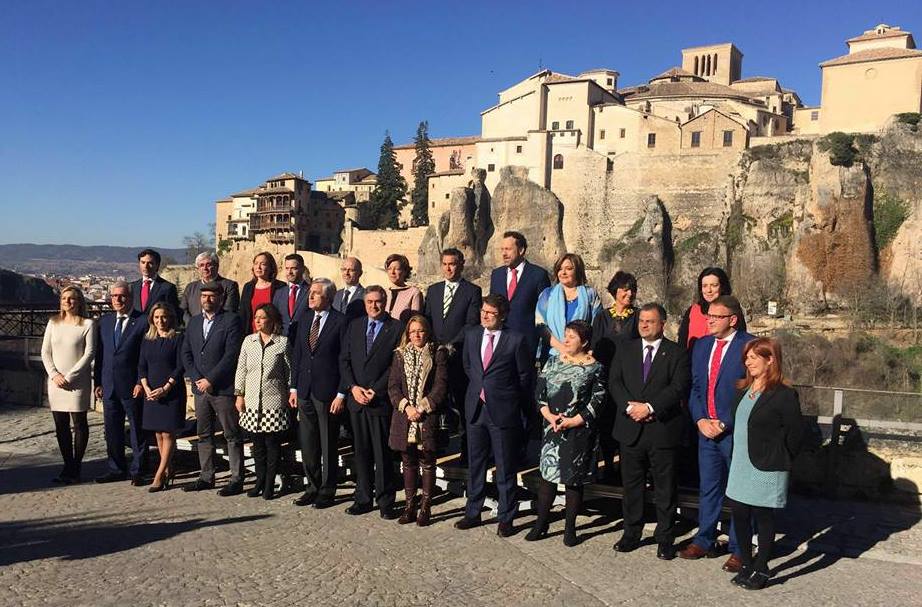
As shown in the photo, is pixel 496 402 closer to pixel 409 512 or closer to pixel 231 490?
pixel 409 512

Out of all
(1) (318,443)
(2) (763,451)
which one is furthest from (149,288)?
(2) (763,451)

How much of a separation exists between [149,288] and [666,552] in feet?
19.3

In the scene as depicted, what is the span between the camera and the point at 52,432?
9023 mm

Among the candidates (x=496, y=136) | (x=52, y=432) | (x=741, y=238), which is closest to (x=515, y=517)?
(x=52, y=432)

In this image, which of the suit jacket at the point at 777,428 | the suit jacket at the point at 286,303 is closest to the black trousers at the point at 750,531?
the suit jacket at the point at 777,428

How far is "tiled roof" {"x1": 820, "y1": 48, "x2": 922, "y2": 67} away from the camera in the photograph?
3984 cm

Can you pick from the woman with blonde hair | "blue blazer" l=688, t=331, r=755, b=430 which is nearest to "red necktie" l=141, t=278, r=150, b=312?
"blue blazer" l=688, t=331, r=755, b=430

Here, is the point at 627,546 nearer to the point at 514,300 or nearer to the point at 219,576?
the point at 514,300

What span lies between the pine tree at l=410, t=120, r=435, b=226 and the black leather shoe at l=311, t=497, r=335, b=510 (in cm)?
5024

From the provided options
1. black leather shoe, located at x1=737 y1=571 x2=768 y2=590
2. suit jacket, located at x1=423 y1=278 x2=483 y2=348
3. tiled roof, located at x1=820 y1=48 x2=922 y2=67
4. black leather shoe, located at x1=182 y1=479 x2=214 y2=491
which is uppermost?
tiled roof, located at x1=820 y1=48 x2=922 y2=67

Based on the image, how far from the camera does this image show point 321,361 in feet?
19.7

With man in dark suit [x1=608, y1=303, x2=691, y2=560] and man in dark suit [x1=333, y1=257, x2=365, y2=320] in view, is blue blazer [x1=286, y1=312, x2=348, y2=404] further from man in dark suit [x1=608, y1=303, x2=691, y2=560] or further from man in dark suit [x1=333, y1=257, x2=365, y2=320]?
man in dark suit [x1=608, y1=303, x2=691, y2=560]

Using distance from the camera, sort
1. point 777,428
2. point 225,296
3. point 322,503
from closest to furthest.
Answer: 1. point 777,428
2. point 322,503
3. point 225,296

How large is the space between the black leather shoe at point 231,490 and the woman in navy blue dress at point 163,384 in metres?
0.69
